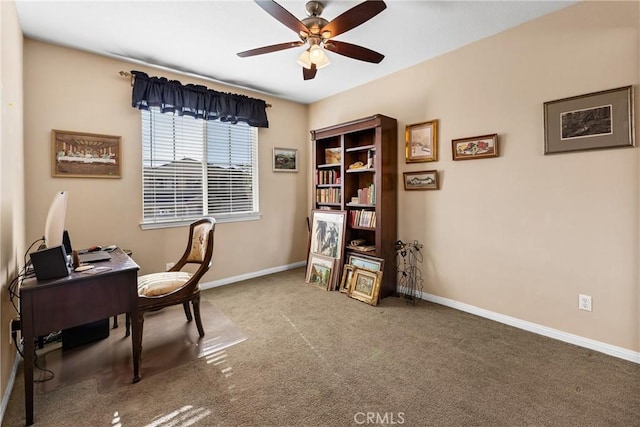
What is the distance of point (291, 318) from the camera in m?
2.81

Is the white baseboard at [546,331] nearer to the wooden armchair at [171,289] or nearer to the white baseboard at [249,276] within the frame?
the white baseboard at [249,276]

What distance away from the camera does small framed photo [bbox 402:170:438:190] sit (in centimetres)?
311

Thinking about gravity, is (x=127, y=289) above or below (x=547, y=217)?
below

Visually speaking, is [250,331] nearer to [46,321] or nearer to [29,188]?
[46,321]

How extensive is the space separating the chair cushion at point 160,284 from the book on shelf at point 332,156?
2.44 meters

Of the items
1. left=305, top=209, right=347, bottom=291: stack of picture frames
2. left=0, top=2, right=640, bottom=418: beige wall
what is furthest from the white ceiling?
left=305, top=209, right=347, bottom=291: stack of picture frames

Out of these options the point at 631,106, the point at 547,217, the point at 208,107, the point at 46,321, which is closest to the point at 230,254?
the point at 208,107

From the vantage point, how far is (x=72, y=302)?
66.6 inches

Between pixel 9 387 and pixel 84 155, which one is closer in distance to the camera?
pixel 9 387

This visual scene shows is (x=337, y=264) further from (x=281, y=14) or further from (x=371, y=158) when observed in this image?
(x=281, y=14)

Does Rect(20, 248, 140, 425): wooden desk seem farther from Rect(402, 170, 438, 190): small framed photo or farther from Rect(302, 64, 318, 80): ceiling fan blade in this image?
Rect(402, 170, 438, 190): small framed photo

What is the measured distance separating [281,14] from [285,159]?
2639 millimetres

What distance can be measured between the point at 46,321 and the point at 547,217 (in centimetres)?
351

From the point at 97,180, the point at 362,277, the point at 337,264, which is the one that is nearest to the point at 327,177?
the point at 337,264
